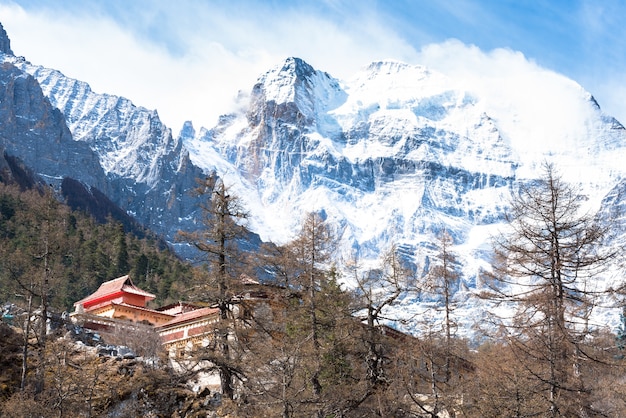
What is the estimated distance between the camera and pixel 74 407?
982 inches

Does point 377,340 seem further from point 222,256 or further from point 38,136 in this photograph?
point 38,136

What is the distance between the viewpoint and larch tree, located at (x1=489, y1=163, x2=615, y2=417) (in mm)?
16781

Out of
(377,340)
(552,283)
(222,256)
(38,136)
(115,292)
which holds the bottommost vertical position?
(377,340)

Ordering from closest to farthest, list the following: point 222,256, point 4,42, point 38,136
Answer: point 222,256, point 38,136, point 4,42

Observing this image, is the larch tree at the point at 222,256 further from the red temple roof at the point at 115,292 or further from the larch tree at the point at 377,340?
the red temple roof at the point at 115,292

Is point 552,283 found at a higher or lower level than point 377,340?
higher

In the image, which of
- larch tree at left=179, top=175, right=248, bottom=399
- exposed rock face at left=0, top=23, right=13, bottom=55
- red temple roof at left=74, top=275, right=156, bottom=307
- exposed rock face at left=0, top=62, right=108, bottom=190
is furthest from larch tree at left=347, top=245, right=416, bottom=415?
exposed rock face at left=0, top=23, right=13, bottom=55

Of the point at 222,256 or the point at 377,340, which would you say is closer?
the point at 222,256

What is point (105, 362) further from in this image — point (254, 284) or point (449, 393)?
point (449, 393)

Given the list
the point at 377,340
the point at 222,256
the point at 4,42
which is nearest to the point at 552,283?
the point at 377,340

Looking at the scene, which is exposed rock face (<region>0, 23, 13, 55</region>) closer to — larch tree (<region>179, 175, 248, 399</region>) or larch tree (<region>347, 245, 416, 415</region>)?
larch tree (<region>179, 175, 248, 399</region>)

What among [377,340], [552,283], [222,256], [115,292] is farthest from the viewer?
[115,292]

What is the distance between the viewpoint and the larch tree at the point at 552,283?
16.8m

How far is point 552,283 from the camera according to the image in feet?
59.2
